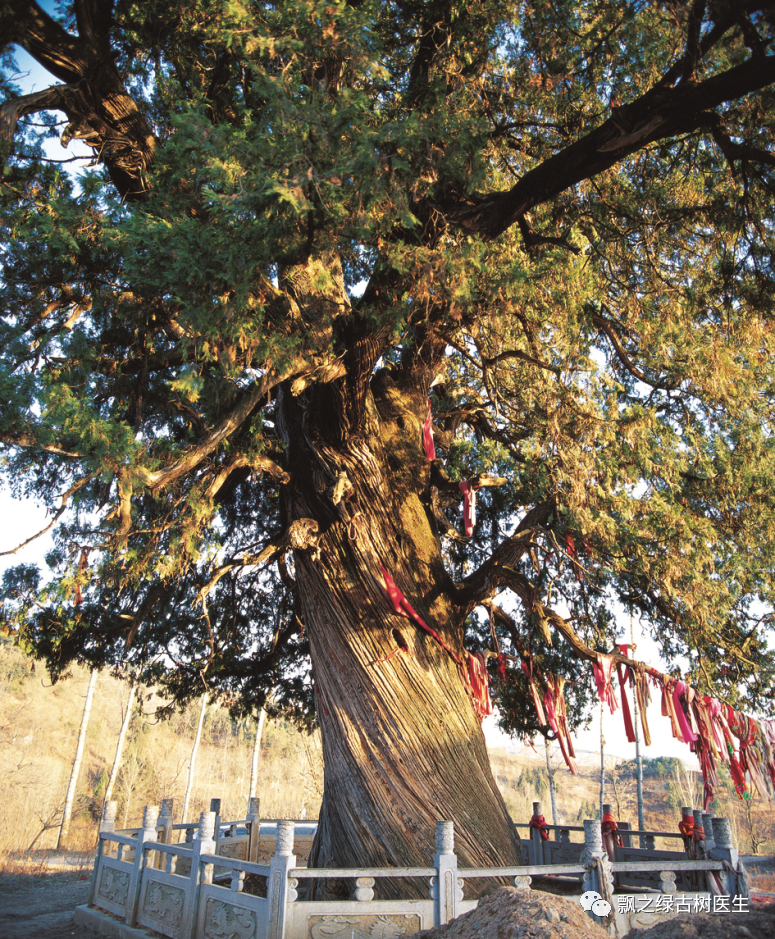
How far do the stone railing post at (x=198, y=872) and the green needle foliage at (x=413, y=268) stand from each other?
2.20 metres

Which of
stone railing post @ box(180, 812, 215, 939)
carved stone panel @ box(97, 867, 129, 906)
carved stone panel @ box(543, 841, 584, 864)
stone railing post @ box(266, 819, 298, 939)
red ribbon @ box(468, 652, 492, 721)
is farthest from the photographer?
carved stone panel @ box(543, 841, 584, 864)

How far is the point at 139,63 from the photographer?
6.25 meters

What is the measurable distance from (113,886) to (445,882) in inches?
172

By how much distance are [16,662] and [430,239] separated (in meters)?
32.5

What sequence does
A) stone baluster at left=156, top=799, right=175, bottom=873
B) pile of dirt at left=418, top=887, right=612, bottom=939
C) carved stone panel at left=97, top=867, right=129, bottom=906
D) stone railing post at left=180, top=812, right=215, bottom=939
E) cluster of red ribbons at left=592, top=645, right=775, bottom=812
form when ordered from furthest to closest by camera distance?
1. stone baluster at left=156, top=799, right=175, bottom=873
2. carved stone panel at left=97, top=867, right=129, bottom=906
3. cluster of red ribbons at left=592, top=645, right=775, bottom=812
4. stone railing post at left=180, top=812, right=215, bottom=939
5. pile of dirt at left=418, top=887, right=612, bottom=939

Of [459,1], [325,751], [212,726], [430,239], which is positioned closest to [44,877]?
[325,751]

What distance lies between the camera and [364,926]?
428 centimetres

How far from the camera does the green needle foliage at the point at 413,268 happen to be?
4.32m

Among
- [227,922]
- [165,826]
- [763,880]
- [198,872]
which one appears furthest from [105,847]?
[763,880]

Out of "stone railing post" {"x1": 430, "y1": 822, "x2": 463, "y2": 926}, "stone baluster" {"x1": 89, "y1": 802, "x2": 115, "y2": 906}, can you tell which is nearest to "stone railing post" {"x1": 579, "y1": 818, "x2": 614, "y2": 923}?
"stone railing post" {"x1": 430, "y1": 822, "x2": 463, "y2": 926}

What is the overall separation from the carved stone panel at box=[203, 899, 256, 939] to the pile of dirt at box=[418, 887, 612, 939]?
177cm

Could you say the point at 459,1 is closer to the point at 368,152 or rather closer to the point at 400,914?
the point at 368,152

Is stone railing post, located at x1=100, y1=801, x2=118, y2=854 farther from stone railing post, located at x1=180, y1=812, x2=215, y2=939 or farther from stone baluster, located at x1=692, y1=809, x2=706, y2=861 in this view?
stone baluster, located at x1=692, y1=809, x2=706, y2=861

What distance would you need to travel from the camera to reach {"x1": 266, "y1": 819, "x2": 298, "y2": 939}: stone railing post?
13.8 feet
